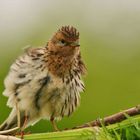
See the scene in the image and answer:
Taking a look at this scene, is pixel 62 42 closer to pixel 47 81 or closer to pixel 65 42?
pixel 65 42

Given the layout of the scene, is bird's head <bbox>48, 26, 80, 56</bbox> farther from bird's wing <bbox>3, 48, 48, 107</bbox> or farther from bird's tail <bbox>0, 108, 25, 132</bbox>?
bird's tail <bbox>0, 108, 25, 132</bbox>

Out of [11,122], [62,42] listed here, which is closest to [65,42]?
[62,42]

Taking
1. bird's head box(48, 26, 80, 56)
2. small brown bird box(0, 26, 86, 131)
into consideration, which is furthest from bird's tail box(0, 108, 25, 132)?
bird's head box(48, 26, 80, 56)

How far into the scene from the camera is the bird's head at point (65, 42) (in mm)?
4312

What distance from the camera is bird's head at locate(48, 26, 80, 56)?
14.1ft

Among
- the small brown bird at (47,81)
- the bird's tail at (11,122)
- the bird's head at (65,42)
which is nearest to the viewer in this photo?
the bird's head at (65,42)

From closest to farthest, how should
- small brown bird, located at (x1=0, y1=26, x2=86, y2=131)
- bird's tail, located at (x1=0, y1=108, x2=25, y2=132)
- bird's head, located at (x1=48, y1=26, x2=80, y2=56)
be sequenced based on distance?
bird's head, located at (x1=48, y1=26, x2=80, y2=56)
small brown bird, located at (x1=0, y1=26, x2=86, y2=131)
bird's tail, located at (x1=0, y1=108, x2=25, y2=132)

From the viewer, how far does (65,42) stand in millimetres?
4383

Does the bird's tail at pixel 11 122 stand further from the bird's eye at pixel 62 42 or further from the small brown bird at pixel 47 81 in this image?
the bird's eye at pixel 62 42

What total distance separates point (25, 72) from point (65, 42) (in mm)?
A: 254

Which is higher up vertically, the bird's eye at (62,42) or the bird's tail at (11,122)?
the bird's eye at (62,42)

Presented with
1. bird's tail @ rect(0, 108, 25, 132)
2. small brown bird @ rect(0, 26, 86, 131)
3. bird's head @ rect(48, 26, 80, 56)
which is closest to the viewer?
bird's head @ rect(48, 26, 80, 56)

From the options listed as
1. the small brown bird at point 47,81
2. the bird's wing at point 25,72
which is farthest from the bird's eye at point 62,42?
the bird's wing at point 25,72

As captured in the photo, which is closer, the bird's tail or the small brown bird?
the small brown bird
